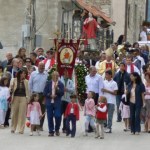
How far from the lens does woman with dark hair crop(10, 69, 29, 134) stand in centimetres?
2231

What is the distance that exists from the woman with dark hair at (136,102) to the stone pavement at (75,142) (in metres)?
0.26

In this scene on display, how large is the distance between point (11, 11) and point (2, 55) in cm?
237

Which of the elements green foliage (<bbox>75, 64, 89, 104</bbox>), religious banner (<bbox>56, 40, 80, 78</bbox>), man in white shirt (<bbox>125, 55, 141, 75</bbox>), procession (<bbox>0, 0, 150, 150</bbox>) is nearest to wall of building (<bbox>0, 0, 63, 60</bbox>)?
green foliage (<bbox>75, 64, 89, 104</bbox>)

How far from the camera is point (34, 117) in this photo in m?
21.9

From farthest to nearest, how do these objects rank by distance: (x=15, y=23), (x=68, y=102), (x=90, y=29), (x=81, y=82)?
(x=15, y=23), (x=90, y=29), (x=81, y=82), (x=68, y=102)

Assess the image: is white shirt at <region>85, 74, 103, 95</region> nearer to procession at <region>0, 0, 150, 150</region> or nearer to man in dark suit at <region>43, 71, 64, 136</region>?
procession at <region>0, 0, 150, 150</region>

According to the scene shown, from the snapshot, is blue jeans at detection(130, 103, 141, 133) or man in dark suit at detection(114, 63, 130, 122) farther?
man in dark suit at detection(114, 63, 130, 122)

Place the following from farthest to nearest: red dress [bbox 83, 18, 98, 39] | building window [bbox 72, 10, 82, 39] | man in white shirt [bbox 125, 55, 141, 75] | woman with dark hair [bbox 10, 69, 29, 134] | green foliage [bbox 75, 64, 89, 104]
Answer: building window [bbox 72, 10, 82, 39], red dress [bbox 83, 18, 98, 39], green foliage [bbox 75, 64, 89, 104], man in white shirt [bbox 125, 55, 141, 75], woman with dark hair [bbox 10, 69, 29, 134]

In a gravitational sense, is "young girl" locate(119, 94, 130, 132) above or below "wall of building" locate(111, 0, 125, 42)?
below

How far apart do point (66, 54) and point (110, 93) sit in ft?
5.84

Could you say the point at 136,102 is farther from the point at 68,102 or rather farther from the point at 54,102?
the point at 54,102

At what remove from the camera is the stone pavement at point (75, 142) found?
63.9ft

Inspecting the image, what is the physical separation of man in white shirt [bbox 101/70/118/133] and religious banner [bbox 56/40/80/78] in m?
1.09

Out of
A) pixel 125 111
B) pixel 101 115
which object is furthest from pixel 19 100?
pixel 125 111
